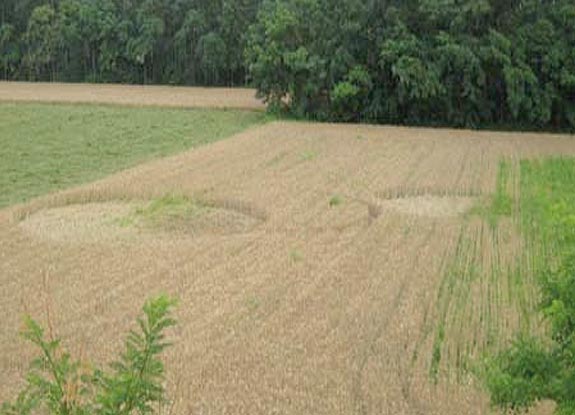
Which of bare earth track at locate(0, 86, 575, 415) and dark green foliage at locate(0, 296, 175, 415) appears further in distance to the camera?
bare earth track at locate(0, 86, 575, 415)

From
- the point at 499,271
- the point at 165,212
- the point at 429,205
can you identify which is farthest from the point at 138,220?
the point at 499,271

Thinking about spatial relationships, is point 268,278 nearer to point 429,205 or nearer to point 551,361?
point 551,361

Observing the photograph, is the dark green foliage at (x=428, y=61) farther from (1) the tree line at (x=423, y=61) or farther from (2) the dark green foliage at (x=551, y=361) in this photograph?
(2) the dark green foliage at (x=551, y=361)

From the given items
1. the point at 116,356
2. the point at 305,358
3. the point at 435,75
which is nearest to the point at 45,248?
the point at 116,356

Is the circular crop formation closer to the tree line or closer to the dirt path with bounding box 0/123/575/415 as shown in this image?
the dirt path with bounding box 0/123/575/415

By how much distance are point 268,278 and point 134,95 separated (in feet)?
73.3

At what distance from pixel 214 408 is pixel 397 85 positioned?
18002 mm

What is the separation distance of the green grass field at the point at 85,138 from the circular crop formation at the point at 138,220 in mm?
1213

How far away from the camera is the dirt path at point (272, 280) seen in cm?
598

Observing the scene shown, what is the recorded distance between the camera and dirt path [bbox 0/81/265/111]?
90.1 feet

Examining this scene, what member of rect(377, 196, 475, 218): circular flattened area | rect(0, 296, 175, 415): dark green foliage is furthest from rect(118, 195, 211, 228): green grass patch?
rect(0, 296, 175, 415): dark green foliage

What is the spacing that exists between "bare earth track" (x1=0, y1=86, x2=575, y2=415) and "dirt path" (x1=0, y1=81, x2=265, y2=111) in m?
12.0

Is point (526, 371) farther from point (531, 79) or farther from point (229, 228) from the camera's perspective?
point (531, 79)

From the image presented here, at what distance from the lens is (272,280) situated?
28.1 ft
